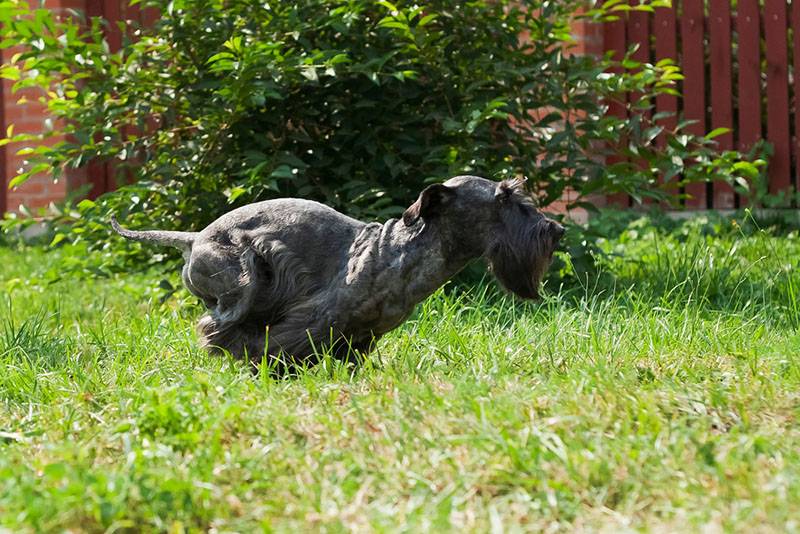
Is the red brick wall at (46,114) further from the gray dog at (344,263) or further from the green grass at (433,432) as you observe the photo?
the gray dog at (344,263)

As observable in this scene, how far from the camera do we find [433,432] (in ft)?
9.84

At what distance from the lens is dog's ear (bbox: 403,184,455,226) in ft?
11.4

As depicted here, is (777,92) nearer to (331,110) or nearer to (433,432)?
(331,110)

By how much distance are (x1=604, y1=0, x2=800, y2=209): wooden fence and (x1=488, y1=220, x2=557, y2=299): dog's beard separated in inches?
213

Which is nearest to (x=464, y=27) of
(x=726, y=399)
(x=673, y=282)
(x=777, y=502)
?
(x=673, y=282)

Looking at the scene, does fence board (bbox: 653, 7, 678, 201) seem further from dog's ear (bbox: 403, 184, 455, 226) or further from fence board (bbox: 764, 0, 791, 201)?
dog's ear (bbox: 403, 184, 455, 226)

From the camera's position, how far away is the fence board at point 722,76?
868cm

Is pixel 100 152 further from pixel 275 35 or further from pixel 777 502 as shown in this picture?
pixel 777 502

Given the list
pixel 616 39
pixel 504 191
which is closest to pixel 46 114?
pixel 616 39

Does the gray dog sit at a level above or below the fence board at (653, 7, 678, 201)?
below

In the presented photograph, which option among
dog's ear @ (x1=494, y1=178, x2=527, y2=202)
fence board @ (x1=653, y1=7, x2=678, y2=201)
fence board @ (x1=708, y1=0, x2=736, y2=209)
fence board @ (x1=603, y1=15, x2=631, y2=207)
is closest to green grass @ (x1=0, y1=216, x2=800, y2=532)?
dog's ear @ (x1=494, y1=178, x2=527, y2=202)

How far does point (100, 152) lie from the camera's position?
17.9 feet

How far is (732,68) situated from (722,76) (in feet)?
0.80

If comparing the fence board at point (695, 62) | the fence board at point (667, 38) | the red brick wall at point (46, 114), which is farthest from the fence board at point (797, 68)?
the red brick wall at point (46, 114)
